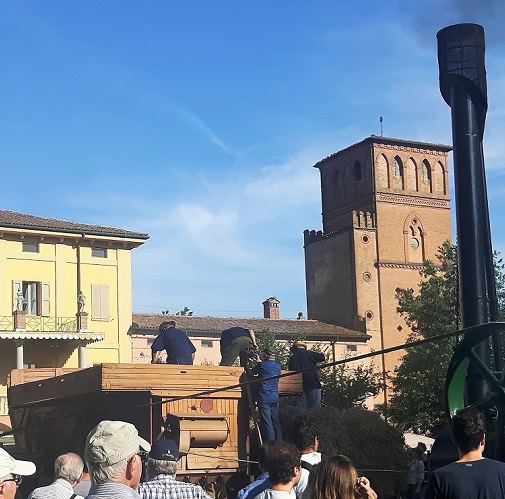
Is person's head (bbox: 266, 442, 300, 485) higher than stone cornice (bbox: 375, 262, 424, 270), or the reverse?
stone cornice (bbox: 375, 262, 424, 270)

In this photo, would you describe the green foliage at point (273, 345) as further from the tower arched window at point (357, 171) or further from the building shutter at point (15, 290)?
the tower arched window at point (357, 171)

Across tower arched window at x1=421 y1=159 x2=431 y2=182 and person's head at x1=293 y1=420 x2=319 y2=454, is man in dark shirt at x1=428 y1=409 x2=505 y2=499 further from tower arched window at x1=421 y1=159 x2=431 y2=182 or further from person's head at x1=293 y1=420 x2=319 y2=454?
tower arched window at x1=421 y1=159 x2=431 y2=182

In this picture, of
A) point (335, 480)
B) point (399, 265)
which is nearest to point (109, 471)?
point (335, 480)

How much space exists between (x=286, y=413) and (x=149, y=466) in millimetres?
4648

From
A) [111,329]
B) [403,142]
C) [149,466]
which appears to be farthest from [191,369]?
[403,142]

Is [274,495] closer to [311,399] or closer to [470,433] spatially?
[470,433]

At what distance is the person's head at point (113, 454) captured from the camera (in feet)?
13.1

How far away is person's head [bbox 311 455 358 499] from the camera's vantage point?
4.42 m

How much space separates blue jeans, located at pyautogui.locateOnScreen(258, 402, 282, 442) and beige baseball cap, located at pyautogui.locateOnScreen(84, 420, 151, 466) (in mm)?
6143

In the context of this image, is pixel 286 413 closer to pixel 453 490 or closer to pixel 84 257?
pixel 453 490

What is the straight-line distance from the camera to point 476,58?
1227 cm

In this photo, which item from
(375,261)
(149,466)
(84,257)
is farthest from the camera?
(375,261)

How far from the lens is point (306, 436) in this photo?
6.20 meters

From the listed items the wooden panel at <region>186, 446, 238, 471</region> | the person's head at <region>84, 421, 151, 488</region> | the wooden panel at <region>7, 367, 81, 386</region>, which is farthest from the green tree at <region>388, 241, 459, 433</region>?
the person's head at <region>84, 421, 151, 488</region>
